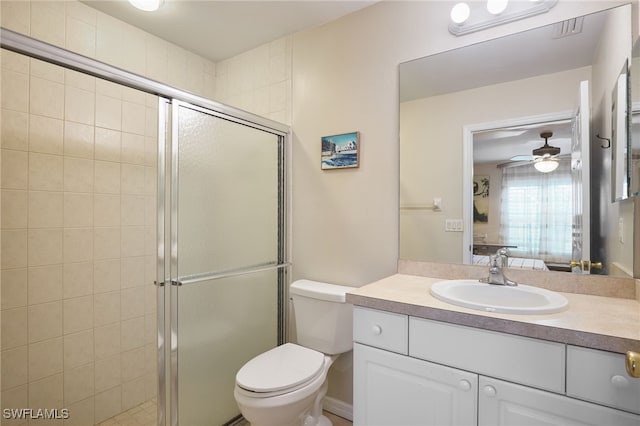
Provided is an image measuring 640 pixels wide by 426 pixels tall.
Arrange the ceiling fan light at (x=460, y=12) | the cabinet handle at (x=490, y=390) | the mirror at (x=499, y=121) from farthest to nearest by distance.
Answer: the ceiling fan light at (x=460, y=12)
the mirror at (x=499, y=121)
the cabinet handle at (x=490, y=390)

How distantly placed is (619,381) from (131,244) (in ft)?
7.97

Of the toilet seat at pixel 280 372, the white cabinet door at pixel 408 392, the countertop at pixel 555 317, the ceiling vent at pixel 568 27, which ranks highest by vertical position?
the ceiling vent at pixel 568 27

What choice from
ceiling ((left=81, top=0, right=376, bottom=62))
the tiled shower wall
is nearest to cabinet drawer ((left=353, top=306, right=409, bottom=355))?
the tiled shower wall

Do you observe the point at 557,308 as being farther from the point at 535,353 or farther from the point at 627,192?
the point at 627,192

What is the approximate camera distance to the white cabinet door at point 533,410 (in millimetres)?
902

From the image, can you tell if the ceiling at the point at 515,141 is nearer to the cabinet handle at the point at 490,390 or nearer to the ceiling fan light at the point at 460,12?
the ceiling fan light at the point at 460,12

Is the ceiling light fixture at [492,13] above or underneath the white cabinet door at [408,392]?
above

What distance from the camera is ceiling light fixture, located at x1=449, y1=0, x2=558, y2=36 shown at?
1450mm

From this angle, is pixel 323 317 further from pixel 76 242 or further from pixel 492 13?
pixel 492 13

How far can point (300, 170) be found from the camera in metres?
2.20

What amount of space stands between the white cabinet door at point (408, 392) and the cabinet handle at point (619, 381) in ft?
1.18

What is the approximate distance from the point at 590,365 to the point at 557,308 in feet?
0.67

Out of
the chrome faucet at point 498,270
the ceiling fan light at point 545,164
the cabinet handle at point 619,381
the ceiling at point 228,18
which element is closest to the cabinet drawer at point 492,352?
the cabinet handle at point 619,381

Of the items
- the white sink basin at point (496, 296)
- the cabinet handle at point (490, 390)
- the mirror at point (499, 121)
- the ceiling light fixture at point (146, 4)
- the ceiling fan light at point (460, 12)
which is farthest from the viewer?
the ceiling light fixture at point (146, 4)
